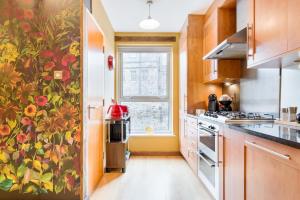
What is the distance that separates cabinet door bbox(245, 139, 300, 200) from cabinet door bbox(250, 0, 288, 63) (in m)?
0.71

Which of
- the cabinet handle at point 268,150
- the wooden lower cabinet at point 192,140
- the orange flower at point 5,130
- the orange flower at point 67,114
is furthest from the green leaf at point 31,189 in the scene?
the cabinet handle at point 268,150

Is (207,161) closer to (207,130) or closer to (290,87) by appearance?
(207,130)

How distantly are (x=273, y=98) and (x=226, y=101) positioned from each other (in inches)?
37.9

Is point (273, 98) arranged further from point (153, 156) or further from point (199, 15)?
point (153, 156)

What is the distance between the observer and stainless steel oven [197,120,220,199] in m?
2.40

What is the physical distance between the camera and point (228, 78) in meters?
3.34

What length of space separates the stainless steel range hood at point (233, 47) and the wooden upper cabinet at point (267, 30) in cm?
15

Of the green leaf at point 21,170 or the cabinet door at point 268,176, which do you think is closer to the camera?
the cabinet door at point 268,176

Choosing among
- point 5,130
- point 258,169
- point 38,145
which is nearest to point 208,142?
point 258,169

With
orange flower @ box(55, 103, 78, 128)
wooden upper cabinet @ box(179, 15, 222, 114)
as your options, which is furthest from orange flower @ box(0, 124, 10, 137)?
wooden upper cabinet @ box(179, 15, 222, 114)

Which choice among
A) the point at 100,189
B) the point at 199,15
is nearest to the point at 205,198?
the point at 100,189

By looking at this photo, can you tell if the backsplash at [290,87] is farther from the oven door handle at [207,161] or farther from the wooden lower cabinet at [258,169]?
the oven door handle at [207,161]

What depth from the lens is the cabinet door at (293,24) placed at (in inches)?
60.0

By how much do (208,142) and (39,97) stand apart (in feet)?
5.89
